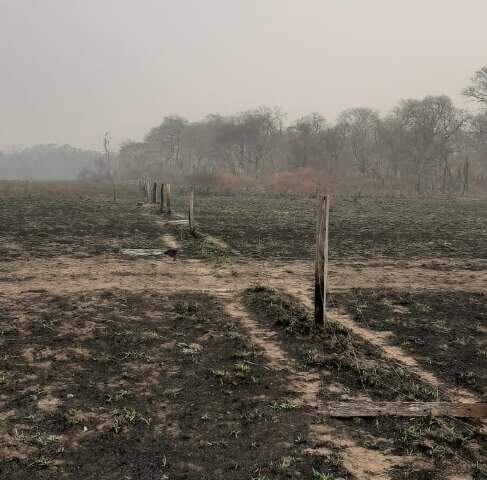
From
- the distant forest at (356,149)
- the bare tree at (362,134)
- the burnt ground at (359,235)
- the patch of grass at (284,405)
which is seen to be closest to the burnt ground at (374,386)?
the patch of grass at (284,405)

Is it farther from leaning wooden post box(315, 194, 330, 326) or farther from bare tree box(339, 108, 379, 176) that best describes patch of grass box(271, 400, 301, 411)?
bare tree box(339, 108, 379, 176)

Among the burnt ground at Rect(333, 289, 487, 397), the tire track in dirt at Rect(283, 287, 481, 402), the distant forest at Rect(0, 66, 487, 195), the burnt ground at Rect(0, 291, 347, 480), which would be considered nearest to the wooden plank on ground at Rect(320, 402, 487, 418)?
the burnt ground at Rect(0, 291, 347, 480)

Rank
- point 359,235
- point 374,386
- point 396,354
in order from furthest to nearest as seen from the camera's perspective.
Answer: point 359,235 < point 396,354 < point 374,386

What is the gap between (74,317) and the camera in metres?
8.50

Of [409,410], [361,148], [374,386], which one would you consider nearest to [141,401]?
[374,386]

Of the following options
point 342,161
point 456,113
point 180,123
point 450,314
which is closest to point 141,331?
point 450,314

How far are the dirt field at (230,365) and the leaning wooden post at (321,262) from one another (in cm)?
35

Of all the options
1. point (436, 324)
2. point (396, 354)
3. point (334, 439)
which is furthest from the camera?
point (436, 324)

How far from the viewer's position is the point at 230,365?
6730 mm

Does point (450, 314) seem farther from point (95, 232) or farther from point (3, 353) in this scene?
point (95, 232)

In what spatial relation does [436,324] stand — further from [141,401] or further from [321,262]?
[141,401]

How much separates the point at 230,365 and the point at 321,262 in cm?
234

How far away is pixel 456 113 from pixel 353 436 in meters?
68.9

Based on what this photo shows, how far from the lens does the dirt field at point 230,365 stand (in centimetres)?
462
